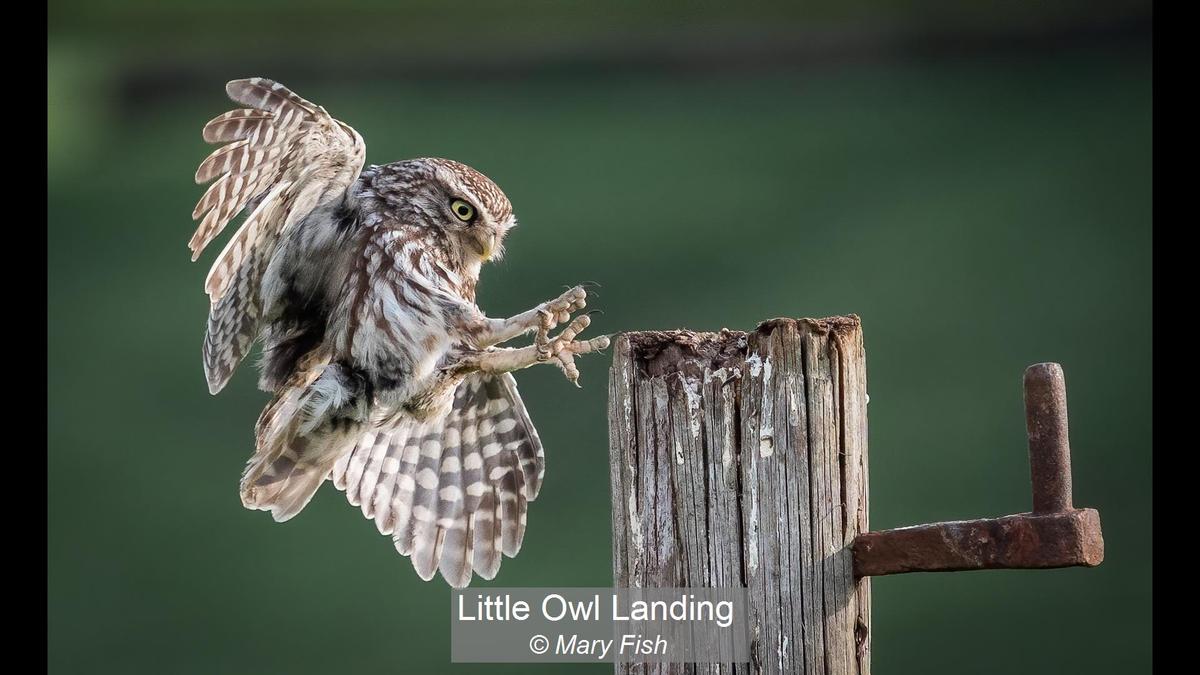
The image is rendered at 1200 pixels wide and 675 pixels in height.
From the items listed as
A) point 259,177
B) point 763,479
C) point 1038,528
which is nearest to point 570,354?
point 763,479

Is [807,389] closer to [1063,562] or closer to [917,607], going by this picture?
[1063,562]

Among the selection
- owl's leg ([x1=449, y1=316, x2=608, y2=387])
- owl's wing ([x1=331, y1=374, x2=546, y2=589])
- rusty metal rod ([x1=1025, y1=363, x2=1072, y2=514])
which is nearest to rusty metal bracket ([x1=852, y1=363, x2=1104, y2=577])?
rusty metal rod ([x1=1025, y1=363, x2=1072, y2=514])

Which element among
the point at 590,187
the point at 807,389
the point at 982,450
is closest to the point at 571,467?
the point at 590,187

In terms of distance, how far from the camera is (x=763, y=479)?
2.20 metres

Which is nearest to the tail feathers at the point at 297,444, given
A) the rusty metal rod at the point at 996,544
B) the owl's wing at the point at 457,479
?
the owl's wing at the point at 457,479

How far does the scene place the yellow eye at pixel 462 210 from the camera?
342 centimetres

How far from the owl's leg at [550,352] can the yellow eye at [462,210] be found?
1.48 feet

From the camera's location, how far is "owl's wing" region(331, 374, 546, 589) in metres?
3.75

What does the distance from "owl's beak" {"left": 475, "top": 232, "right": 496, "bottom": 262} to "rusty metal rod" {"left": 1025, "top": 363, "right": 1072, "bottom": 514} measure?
66.3 inches

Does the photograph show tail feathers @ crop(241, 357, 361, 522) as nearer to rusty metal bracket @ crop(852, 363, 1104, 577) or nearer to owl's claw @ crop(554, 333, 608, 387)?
owl's claw @ crop(554, 333, 608, 387)

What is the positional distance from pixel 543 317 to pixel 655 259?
3.03 meters

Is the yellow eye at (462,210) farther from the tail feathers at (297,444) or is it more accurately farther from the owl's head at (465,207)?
the tail feathers at (297,444)

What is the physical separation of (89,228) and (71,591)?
1800mm

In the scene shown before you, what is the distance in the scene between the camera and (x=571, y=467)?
5531 millimetres
